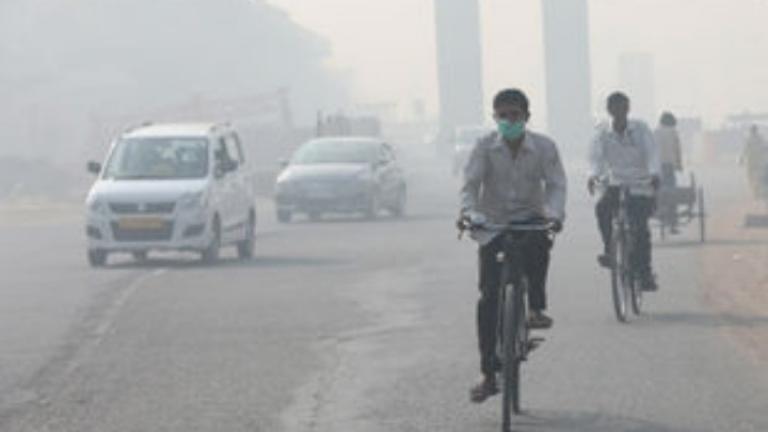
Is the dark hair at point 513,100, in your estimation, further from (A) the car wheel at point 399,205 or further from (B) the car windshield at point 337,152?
(A) the car wheel at point 399,205

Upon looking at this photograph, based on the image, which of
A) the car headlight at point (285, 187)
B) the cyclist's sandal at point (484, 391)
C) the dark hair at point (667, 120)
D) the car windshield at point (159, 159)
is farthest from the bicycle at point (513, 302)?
the car headlight at point (285, 187)

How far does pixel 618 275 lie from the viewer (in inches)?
686

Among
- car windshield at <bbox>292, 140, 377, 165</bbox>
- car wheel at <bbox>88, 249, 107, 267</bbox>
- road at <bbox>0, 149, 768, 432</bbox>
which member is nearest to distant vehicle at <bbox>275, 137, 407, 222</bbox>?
car windshield at <bbox>292, 140, 377, 165</bbox>

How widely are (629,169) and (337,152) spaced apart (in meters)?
23.4

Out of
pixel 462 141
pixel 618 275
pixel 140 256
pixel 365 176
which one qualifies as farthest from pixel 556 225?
pixel 462 141

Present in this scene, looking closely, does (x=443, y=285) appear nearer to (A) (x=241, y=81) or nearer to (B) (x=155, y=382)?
(B) (x=155, y=382)

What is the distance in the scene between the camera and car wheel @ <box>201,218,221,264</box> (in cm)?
2764

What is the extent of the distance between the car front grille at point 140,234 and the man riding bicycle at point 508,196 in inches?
621

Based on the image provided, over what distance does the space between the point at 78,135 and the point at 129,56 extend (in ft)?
64.0

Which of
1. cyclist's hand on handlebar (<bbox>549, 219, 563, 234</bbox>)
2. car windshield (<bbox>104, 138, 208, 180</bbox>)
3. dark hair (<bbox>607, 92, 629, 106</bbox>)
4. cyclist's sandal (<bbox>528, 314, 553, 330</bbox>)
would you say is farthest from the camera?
car windshield (<bbox>104, 138, 208, 180</bbox>)

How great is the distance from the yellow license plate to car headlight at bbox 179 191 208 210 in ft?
1.11

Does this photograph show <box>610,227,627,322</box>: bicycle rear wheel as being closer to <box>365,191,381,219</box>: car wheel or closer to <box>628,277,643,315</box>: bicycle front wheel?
<box>628,277,643,315</box>: bicycle front wheel

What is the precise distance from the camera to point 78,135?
118062 mm

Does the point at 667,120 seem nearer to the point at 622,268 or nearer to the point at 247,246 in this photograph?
the point at 247,246
